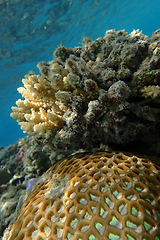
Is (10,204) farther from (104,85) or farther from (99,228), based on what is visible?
(104,85)

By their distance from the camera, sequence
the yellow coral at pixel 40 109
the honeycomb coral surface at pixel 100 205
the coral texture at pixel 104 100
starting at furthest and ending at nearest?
the yellow coral at pixel 40 109
the coral texture at pixel 104 100
the honeycomb coral surface at pixel 100 205

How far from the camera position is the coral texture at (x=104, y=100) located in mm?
1996

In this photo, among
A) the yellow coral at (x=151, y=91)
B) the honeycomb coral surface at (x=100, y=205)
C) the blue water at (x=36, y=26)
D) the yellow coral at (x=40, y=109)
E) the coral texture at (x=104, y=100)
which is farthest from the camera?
the blue water at (x=36, y=26)

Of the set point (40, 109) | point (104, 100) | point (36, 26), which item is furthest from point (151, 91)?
point (36, 26)

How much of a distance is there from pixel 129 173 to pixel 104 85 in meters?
1.44

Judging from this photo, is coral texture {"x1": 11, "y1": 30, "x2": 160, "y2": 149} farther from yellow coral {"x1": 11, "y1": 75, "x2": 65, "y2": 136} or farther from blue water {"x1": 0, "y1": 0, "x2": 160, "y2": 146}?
blue water {"x1": 0, "y1": 0, "x2": 160, "y2": 146}

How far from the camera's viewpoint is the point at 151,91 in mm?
2141

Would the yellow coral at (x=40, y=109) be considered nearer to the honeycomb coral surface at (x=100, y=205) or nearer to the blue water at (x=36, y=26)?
the honeycomb coral surface at (x=100, y=205)

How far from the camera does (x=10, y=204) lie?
12.0 feet

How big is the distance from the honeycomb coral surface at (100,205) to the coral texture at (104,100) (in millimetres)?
509

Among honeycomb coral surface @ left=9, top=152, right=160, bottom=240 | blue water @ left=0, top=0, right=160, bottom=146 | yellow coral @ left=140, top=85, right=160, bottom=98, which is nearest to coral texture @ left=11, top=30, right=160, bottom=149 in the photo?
yellow coral @ left=140, top=85, right=160, bottom=98

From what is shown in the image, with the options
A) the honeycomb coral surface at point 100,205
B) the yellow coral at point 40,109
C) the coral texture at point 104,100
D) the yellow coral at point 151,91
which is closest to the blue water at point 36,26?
the yellow coral at point 40,109

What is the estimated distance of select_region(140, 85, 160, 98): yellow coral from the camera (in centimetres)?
211

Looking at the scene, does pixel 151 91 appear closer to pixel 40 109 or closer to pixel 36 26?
pixel 40 109
